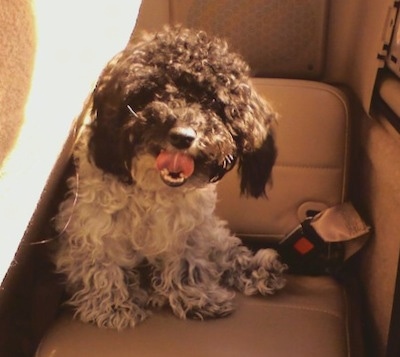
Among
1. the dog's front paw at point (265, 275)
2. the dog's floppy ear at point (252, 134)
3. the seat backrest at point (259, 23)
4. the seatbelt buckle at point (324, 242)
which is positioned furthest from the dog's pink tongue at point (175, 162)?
the seat backrest at point (259, 23)

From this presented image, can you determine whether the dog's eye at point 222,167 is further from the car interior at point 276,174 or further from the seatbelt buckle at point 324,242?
the seatbelt buckle at point 324,242

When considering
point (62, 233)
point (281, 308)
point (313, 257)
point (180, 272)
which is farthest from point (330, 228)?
point (62, 233)

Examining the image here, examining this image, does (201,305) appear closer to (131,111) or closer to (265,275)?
(265,275)

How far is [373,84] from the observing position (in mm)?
1588

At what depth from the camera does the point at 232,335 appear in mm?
1385

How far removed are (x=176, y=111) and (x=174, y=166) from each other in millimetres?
102

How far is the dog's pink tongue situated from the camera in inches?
48.4

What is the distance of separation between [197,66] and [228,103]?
0.09 meters

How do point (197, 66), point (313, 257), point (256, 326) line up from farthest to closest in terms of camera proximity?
point (313, 257) < point (256, 326) < point (197, 66)

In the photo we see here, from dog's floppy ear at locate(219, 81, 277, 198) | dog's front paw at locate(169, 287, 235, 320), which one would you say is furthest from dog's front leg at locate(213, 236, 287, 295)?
dog's floppy ear at locate(219, 81, 277, 198)

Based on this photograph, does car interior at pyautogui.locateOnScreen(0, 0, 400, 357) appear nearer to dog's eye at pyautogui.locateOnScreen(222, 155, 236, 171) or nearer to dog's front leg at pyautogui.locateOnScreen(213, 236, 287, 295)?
dog's front leg at pyautogui.locateOnScreen(213, 236, 287, 295)

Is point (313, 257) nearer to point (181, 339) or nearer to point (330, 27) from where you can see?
point (181, 339)

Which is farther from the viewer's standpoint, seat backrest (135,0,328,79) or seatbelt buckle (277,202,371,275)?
seat backrest (135,0,328,79)

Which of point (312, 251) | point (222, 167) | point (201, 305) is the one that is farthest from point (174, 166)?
point (312, 251)
